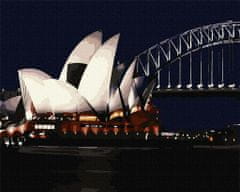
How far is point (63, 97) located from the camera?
75.1 meters

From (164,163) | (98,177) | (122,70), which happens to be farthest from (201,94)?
(98,177)

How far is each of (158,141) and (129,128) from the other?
44.1 feet

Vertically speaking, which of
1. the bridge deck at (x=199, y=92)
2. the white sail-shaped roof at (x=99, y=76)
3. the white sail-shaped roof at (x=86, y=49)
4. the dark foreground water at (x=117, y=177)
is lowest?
the dark foreground water at (x=117, y=177)

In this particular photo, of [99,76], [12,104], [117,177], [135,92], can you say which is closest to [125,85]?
[135,92]

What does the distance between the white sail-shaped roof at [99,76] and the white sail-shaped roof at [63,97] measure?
0.97 m

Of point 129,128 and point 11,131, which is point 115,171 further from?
point 129,128

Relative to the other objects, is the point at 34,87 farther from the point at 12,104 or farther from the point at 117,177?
the point at 117,177

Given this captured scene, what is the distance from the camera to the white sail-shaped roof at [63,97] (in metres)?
73.1

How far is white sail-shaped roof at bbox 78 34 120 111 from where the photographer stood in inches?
2736

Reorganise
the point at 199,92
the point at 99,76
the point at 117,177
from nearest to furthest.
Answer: the point at 117,177 → the point at 99,76 → the point at 199,92

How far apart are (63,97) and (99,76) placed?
5753mm

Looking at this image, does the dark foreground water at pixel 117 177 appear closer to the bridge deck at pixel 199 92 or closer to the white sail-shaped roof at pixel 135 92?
the white sail-shaped roof at pixel 135 92

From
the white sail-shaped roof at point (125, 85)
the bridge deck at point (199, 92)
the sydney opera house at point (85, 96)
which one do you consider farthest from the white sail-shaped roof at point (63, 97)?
the bridge deck at point (199, 92)

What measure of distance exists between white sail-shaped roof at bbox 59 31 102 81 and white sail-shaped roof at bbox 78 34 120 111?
3.39 metres
